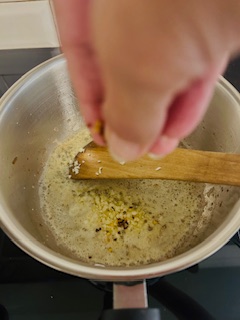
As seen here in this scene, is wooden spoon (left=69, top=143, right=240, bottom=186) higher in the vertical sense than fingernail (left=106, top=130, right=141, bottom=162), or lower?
lower

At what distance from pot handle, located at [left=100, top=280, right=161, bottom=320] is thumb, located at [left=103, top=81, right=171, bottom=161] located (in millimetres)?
279

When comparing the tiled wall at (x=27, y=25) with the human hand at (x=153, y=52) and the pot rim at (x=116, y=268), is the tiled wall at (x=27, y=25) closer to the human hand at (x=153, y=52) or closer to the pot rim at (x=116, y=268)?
the pot rim at (x=116, y=268)

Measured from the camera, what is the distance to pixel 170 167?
0.62 meters

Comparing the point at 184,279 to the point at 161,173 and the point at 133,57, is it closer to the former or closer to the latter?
the point at 161,173

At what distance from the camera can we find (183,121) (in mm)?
221

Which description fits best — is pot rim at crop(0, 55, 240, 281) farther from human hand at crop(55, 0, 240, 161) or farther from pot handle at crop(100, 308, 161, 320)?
human hand at crop(55, 0, 240, 161)

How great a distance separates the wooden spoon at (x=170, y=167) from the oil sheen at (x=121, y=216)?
36mm

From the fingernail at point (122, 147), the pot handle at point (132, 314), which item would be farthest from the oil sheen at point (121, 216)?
the fingernail at point (122, 147)

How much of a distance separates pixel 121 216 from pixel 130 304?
204 millimetres


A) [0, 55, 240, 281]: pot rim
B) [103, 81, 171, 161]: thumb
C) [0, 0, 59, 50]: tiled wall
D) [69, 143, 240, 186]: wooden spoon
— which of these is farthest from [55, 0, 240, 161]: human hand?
[0, 0, 59, 50]: tiled wall

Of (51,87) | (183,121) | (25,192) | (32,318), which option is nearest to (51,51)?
(51,87)

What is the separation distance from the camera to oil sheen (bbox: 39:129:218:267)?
23.8 inches

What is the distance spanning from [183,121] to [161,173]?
1.33ft

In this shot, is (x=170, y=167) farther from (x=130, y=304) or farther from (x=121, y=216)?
(x=130, y=304)
